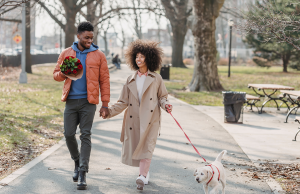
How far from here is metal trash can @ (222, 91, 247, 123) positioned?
32.2 ft

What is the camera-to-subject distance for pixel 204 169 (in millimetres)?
3857

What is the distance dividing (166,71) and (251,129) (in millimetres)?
16239

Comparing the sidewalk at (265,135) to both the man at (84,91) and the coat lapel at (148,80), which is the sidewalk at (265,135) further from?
the man at (84,91)

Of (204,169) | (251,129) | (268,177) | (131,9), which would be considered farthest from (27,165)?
(131,9)

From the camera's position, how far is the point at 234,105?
9.84 meters

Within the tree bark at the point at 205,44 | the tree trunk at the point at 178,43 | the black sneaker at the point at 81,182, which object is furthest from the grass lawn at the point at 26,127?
the tree trunk at the point at 178,43

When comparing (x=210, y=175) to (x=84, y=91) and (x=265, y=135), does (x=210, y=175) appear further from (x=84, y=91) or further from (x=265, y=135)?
(x=265, y=135)

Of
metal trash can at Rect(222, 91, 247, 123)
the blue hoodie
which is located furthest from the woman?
metal trash can at Rect(222, 91, 247, 123)

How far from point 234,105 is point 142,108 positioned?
5.69 metres

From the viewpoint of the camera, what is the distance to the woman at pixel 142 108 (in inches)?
182

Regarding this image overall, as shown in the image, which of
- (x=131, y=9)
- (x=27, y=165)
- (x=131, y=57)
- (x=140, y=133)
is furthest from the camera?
(x=131, y=9)

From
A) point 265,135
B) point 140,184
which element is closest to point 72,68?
point 140,184

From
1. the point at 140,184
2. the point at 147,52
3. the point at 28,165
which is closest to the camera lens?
the point at 140,184

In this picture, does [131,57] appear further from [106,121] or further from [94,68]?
[106,121]
